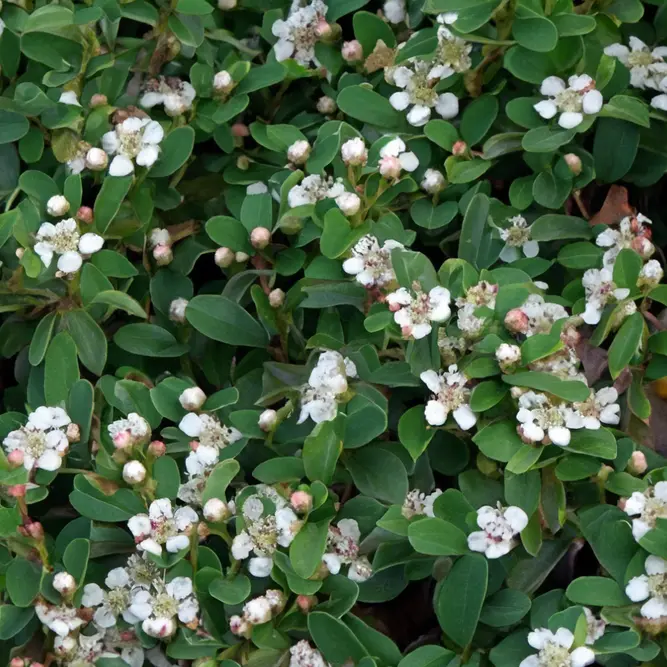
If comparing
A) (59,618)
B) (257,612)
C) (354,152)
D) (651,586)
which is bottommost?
(59,618)

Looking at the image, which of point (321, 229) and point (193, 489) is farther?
point (321, 229)

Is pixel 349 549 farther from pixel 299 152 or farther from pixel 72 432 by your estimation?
pixel 299 152

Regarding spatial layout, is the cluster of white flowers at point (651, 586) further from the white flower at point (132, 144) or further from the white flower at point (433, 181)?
the white flower at point (132, 144)

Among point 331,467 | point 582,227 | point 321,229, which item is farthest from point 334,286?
point 582,227

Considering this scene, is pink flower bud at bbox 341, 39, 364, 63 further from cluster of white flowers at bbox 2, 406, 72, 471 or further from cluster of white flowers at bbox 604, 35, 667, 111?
cluster of white flowers at bbox 2, 406, 72, 471

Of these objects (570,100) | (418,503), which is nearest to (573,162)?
(570,100)

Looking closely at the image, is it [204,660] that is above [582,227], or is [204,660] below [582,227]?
below

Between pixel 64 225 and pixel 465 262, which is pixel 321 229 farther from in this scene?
pixel 64 225
